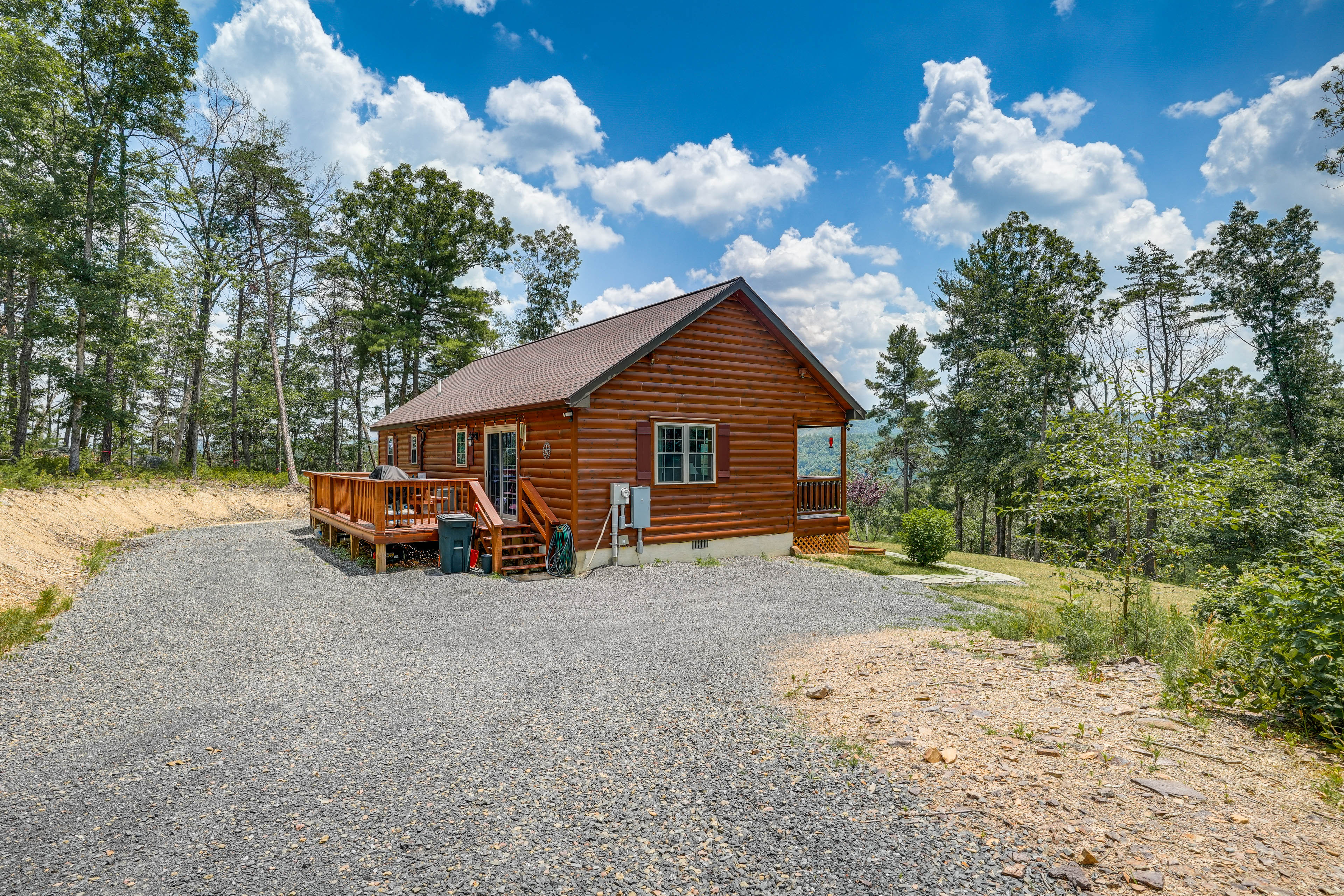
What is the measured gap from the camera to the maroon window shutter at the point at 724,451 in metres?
12.2

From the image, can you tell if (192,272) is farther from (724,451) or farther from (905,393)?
(905,393)

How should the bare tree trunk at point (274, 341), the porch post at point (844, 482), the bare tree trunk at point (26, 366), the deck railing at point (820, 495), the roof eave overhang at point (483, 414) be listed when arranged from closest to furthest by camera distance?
the roof eave overhang at point (483, 414), the deck railing at point (820, 495), the porch post at point (844, 482), the bare tree trunk at point (26, 366), the bare tree trunk at point (274, 341)

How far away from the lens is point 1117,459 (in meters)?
5.64

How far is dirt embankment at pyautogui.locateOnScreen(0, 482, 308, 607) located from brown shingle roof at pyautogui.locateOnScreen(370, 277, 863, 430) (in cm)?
704

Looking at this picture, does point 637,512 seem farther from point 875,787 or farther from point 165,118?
point 165,118

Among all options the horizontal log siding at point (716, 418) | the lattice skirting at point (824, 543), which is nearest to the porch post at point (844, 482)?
the horizontal log siding at point (716, 418)

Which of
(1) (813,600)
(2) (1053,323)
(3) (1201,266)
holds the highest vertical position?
(3) (1201,266)

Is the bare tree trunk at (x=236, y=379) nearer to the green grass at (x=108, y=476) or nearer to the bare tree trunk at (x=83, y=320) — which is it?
the green grass at (x=108, y=476)

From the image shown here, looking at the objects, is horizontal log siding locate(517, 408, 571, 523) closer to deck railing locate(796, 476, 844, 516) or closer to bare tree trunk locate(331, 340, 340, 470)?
deck railing locate(796, 476, 844, 516)

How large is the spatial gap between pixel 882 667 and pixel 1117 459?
3.17 m

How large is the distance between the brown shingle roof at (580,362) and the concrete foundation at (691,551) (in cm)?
306

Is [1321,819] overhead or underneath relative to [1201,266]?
underneath

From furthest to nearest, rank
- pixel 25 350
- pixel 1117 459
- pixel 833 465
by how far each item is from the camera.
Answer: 1. pixel 25 350
2. pixel 833 465
3. pixel 1117 459

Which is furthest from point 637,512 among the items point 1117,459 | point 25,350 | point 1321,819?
point 25,350
